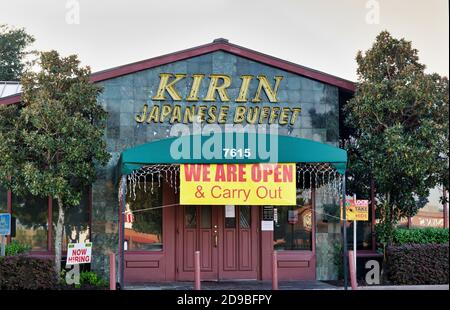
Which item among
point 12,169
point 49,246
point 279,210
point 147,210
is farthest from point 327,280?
point 12,169

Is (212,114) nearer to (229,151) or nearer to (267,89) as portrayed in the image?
(267,89)

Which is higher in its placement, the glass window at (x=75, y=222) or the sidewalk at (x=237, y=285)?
the glass window at (x=75, y=222)

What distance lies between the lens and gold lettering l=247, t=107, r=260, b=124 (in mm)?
17469

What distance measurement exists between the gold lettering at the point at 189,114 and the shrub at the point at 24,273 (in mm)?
4929

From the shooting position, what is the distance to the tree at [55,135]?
15.3 meters

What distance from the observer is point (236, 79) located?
17562mm

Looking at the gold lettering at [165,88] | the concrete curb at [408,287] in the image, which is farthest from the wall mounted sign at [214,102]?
the concrete curb at [408,287]

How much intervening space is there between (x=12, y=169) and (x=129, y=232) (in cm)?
344

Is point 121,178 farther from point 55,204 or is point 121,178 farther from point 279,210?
point 279,210

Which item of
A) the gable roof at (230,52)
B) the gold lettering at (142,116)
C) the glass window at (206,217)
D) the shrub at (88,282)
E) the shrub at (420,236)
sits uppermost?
the gable roof at (230,52)

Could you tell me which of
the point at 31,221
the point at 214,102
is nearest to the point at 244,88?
the point at 214,102

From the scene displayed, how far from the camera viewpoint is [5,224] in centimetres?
1585

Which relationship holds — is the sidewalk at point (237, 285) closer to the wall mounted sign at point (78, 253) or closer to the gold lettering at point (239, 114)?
the wall mounted sign at point (78, 253)

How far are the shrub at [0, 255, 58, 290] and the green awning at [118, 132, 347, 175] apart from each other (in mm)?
2862
